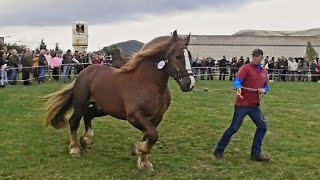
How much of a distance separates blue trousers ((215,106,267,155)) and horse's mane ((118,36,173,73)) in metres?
1.77

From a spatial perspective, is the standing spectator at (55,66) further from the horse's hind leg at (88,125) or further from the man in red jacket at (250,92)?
the man in red jacket at (250,92)

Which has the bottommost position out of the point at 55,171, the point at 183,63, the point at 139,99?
the point at 55,171

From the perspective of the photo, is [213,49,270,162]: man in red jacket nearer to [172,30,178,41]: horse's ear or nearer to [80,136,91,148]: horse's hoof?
[172,30,178,41]: horse's ear

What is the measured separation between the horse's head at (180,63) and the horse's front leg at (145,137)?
76cm

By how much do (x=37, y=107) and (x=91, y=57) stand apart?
14.6 meters

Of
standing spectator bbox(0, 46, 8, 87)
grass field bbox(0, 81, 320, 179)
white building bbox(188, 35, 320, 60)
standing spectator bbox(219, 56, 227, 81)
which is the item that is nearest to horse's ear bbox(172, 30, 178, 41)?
grass field bbox(0, 81, 320, 179)

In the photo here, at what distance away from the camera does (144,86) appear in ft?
27.3

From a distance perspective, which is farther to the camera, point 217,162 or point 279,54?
point 279,54

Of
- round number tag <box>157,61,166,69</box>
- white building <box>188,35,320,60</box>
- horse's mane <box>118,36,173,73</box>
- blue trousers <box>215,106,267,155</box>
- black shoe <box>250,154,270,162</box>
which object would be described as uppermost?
white building <box>188,35,320,60</box>

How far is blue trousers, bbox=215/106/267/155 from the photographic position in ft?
29.7

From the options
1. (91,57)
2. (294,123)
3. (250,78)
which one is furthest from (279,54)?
(250,78)

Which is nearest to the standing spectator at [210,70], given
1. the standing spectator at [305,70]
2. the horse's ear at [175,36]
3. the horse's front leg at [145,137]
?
the standing spectator at [305,70]

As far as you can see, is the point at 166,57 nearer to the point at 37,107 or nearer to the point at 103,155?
the point at 103,155

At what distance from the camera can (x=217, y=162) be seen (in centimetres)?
905
